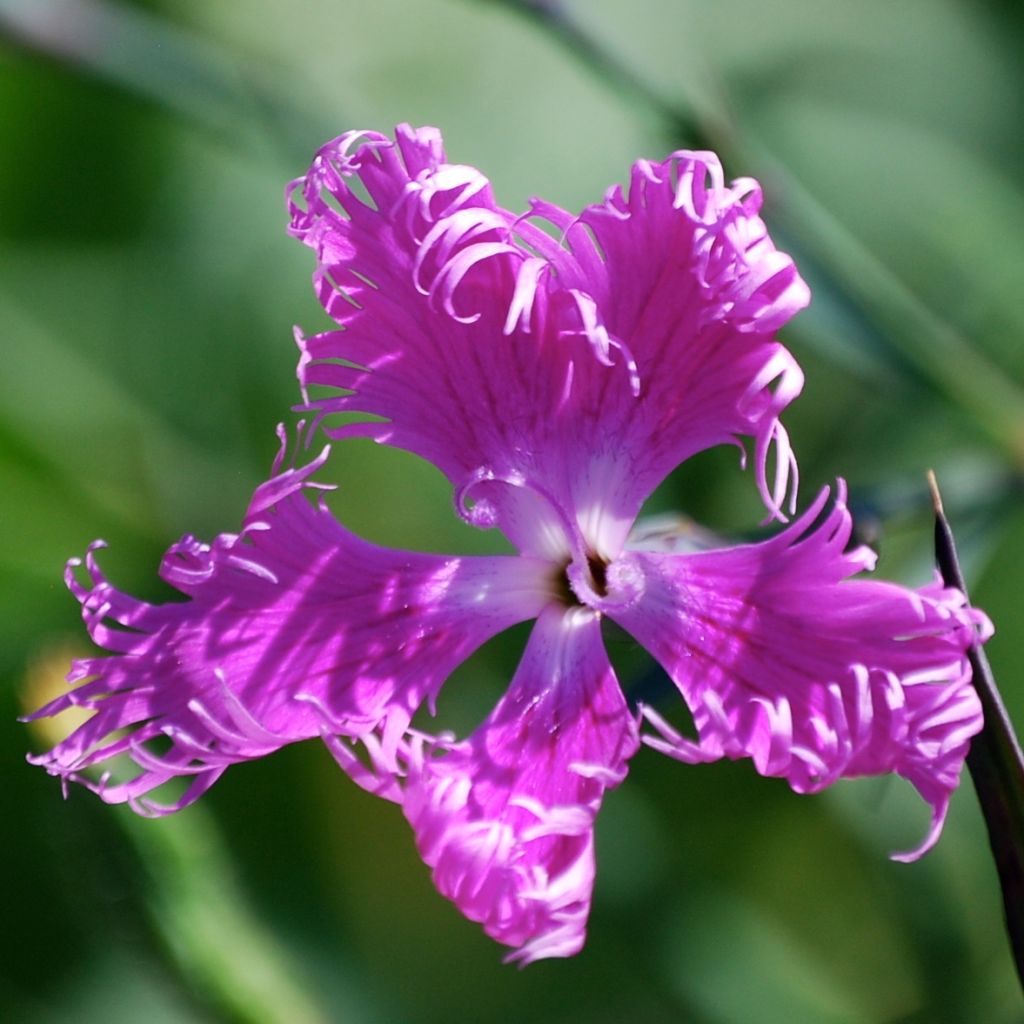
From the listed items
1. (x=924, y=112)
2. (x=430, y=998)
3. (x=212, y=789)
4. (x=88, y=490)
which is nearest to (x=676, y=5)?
(x=924, y=112)

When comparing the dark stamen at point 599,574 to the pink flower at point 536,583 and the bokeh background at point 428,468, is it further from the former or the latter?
the bokeh background at point 428,468

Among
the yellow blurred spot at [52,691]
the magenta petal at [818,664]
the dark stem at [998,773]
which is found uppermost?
the yellow blurred spot at [52,691]

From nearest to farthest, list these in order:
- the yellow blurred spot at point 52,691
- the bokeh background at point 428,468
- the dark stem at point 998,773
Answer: the dark stem at point 998,773
the yellow blurred spot at point 52,691
the bokeh background at point 428,468

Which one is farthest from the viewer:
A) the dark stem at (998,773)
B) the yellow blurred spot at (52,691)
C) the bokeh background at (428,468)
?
the bokeh background at (428,468)

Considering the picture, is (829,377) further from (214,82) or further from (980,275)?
(214,82)

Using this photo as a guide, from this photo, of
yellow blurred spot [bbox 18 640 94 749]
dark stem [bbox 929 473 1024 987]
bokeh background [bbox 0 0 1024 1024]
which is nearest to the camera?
dark stem [bbox 929 473 1024 987]

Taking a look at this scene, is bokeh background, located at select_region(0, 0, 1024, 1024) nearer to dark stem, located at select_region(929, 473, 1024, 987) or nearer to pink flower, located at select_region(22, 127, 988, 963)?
pink flower, located at select_region(22, 127, 988, 963)

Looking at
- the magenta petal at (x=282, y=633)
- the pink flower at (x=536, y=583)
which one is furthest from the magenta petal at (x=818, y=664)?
the magenta petal at (x=282, y=633)

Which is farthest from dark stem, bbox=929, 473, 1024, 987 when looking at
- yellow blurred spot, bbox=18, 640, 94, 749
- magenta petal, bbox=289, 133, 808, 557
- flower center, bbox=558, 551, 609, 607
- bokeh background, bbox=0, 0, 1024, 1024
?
yellow blurred spot, bbox=18, 640, 94, 749
